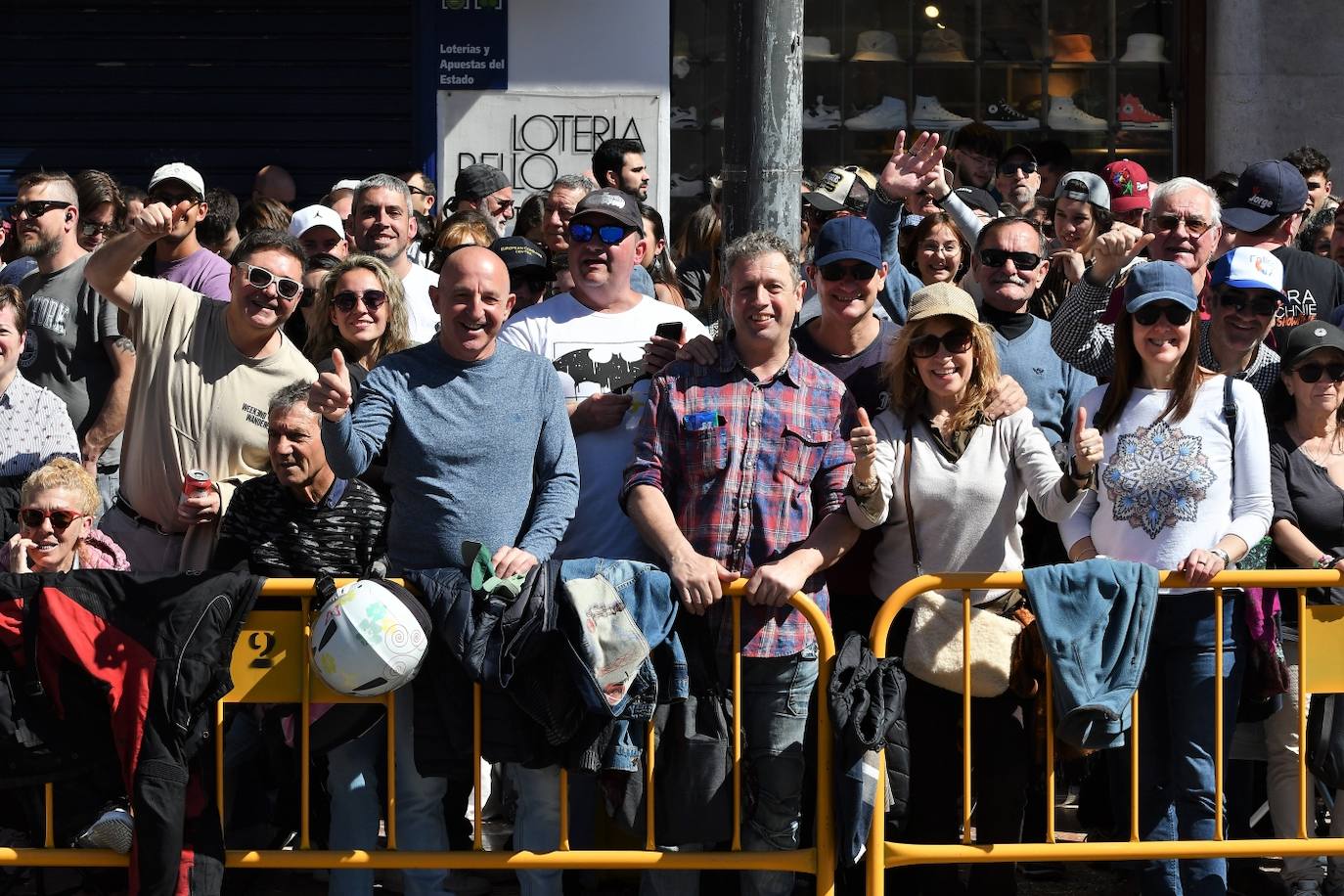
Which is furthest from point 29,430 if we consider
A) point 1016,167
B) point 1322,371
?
point 1016,167

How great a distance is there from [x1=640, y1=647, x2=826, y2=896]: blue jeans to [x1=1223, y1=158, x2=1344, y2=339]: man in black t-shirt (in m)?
2.81

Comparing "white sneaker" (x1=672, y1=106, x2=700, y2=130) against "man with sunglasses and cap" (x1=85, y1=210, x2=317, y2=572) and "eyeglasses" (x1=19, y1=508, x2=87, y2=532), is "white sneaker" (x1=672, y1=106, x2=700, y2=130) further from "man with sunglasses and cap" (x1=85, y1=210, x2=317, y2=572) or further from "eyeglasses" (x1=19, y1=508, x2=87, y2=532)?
"eyeglasses" (x1=19, y1=508, x2=87, y2=532)

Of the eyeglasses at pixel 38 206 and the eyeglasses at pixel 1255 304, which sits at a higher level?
the eyeglasses at pixel 38 206

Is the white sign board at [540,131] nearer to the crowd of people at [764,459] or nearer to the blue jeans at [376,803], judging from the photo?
the crowd of people at [764,459]

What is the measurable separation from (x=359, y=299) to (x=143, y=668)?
173cm

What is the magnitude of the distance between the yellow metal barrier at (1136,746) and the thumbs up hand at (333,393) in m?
1.67

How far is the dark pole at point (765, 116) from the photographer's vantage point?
5.88 m

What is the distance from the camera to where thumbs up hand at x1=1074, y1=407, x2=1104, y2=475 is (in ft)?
16.9

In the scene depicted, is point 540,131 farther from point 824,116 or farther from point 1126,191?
Answer: point 1126,191

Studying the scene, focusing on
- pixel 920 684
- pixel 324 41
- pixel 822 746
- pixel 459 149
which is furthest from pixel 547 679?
pixel 324 41

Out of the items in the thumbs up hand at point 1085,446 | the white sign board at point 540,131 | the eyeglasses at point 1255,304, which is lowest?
the thumbs up hand at point 1085,446

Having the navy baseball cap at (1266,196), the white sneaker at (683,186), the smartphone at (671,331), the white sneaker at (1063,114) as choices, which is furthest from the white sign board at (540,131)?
the smartphone at (671,331)

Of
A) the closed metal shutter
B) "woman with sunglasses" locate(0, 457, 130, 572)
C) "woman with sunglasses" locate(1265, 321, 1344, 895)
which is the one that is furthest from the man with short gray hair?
the closed metal shutter

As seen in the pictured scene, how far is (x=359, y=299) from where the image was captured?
625 centimetres
